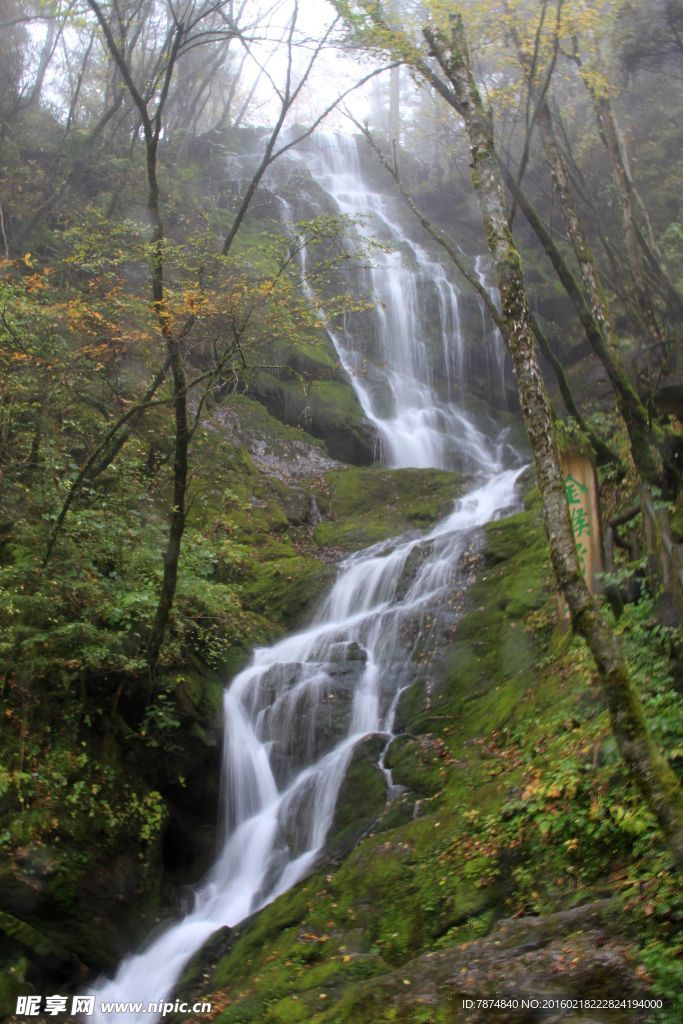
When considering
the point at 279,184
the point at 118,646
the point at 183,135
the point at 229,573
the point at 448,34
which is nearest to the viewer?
the point at 448,34

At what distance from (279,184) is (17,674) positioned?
66.9 ft

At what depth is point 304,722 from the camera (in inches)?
347

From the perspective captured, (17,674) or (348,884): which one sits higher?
(17,674)

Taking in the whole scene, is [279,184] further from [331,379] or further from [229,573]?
[229,573]

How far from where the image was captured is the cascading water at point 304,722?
7.04 meters

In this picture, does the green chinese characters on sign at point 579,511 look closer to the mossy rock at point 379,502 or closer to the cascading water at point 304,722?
the cascading water at point 304,722

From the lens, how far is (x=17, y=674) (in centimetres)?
692

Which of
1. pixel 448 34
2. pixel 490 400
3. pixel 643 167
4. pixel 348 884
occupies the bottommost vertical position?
pixel 348 884

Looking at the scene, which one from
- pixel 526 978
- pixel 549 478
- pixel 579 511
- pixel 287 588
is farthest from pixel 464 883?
pixel 287 588

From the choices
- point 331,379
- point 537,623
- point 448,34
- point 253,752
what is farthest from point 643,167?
point 253,752

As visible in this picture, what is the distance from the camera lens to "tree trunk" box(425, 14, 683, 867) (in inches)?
128

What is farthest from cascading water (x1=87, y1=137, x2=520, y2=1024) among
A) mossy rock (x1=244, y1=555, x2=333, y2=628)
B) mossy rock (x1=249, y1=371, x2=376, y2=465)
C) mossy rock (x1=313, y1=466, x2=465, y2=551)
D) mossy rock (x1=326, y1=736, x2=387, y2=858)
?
mossy rock (x1=249, y1=371, x2=376, y2=465)

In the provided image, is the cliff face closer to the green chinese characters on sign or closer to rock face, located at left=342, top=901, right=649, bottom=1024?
rock face, located at left=342, top=901, right=649, bottom=1024

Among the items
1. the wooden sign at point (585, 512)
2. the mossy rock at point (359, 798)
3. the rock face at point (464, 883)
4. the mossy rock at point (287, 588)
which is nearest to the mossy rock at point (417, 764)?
the rock face at point (464, 883)
